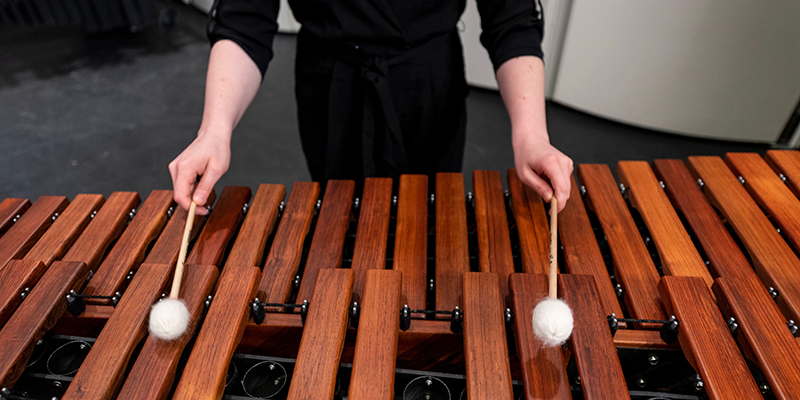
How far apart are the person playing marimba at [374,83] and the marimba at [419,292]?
6.2 inches

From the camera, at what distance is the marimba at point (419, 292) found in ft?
2.43

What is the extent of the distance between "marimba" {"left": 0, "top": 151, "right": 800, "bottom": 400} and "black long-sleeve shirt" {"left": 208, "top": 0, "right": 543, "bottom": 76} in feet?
1.22

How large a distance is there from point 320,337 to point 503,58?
2.80ft

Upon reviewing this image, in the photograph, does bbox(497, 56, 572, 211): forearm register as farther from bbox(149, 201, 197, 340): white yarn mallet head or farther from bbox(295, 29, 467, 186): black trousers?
bbox(149, 201, 197, 340): white yarn mallet head

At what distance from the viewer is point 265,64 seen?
127cm

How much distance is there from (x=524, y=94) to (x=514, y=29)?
20 cm

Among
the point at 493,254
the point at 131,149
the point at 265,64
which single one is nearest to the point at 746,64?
the point at 493,254

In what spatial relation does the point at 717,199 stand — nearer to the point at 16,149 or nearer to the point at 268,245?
the point at 268,245

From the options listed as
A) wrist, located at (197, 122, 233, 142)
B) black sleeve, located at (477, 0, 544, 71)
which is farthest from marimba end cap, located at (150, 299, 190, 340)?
black sleeve, located at (477, 0, 544, 71)

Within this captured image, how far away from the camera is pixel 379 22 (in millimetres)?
1179

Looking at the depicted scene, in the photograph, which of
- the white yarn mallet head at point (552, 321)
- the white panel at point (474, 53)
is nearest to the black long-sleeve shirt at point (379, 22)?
the white yarn mallet head at point (552, 321)

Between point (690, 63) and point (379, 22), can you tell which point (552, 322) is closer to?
point (379, 22)

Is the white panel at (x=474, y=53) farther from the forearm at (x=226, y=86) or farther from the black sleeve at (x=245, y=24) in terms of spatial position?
the forearm at (x=226, y=86)

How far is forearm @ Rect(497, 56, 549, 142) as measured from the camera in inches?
42.1
